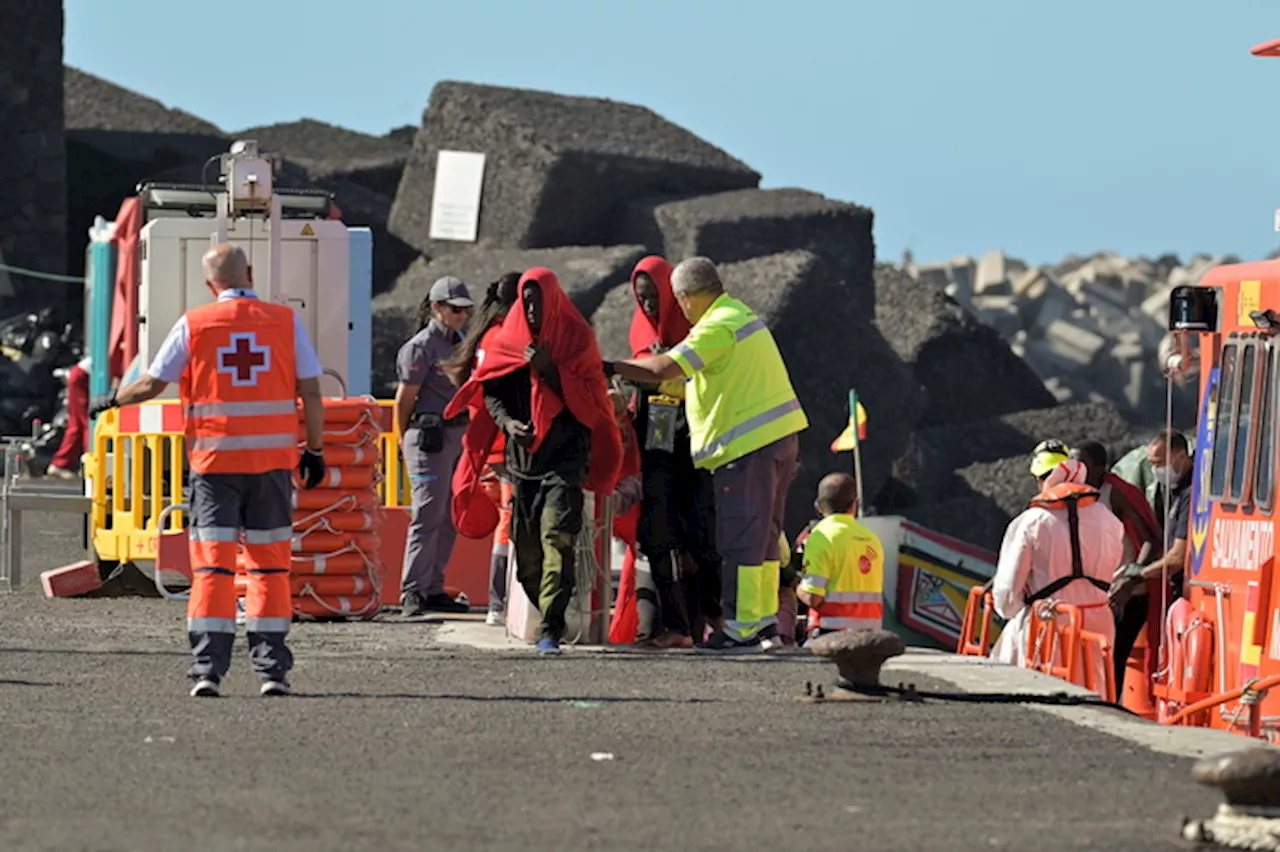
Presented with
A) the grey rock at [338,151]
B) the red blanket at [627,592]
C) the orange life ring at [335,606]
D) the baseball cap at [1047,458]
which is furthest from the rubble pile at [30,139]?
the red blanket at [627,592]

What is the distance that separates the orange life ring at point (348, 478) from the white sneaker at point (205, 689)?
4391mm

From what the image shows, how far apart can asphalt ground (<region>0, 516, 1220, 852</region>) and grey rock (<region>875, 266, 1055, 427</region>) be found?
19.0 m

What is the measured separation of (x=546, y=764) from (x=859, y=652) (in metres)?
2.18

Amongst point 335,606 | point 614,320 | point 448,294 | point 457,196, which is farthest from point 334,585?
point 457,196

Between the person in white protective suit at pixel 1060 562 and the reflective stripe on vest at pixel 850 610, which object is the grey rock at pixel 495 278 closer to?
the reflective stripe on vest at pixel 850 610

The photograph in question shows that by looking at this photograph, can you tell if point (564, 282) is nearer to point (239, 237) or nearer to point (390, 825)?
point (239, 237)

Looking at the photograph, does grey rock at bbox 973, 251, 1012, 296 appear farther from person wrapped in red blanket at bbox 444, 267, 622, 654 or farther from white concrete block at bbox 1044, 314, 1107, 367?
person wrapped in red blanket at bbox 444, 267, 622, 654

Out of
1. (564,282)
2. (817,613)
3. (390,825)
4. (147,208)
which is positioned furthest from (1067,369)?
(390,825)

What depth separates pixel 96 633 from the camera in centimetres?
1479

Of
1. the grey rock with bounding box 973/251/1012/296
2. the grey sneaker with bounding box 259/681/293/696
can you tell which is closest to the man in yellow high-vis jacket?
the grey sneaker with bounding box 259/681/293/696

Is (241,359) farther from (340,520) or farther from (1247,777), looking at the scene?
(1247,777)

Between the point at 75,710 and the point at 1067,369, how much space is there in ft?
136

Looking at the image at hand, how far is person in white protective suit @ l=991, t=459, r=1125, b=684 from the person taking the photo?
14695 mm

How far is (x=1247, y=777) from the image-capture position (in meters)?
7.89
